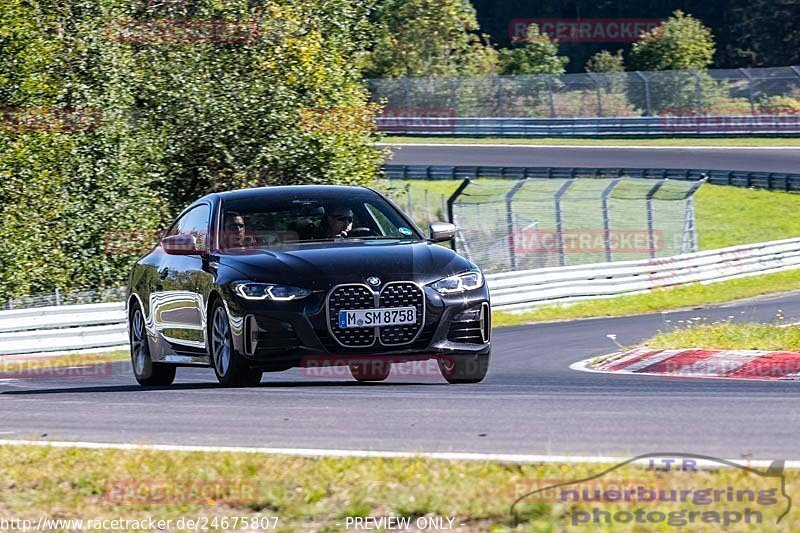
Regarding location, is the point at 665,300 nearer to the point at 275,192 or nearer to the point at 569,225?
the point at 569,225

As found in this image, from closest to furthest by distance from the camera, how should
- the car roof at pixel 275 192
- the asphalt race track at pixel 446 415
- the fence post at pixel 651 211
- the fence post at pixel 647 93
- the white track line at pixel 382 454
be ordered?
the white track line at pixel 382 454
the asphalt race track at pixel 446 415
the car roof at pixel 275 192
the fence post at pixel 651 211
the fence post at pixel 647 93

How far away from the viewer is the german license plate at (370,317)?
29.5 ft

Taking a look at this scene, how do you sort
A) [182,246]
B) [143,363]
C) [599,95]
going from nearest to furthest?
1. [182,246]
2. [143,363]
3. [599,95]

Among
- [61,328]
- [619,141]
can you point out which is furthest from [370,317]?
[619,141]

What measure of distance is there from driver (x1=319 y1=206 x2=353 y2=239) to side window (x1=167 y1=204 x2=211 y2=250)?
0.92 meters

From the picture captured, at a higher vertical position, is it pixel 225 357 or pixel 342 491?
pixel 342 491

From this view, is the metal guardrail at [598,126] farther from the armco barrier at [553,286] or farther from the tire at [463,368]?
the tire at [463,368]

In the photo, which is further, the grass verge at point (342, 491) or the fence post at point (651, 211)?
the fence post at point (651, 211)

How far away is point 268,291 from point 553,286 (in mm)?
15799

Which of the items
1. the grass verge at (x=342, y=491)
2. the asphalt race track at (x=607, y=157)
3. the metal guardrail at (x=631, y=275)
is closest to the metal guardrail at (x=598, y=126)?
the asphalt race track at (x=607, y=157)

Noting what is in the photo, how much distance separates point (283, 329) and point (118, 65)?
2249 centimetres

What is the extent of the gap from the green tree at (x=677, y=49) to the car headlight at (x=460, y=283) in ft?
210

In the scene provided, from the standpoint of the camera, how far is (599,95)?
55344 mm

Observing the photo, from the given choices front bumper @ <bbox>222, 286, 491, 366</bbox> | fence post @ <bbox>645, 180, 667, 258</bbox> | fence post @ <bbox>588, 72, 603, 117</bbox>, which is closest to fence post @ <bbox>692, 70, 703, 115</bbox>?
fence post @ <bbox>588, 72, 603, 117</bbox>
